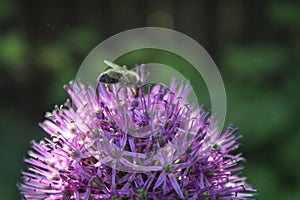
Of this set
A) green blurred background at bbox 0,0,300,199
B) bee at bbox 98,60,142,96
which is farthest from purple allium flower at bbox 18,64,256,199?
green blurred background at bbox 0,0,300,199

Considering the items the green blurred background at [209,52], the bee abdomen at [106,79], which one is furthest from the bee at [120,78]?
the green blurred background at [209,52]

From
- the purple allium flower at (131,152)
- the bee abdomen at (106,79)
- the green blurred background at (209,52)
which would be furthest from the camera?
the green blurred background at (209,52)

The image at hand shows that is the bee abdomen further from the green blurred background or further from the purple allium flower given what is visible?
the green blurred background

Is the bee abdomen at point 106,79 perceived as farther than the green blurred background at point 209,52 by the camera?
No

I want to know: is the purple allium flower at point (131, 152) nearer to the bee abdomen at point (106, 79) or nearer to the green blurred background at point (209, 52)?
the bee abdomen at point (106, 79)

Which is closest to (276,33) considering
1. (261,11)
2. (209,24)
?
(261,11)

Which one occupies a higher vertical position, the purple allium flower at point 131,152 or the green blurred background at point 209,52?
the green blurred background at point 209,52

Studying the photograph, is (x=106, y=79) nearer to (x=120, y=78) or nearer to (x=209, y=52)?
(x=120, y=78)
